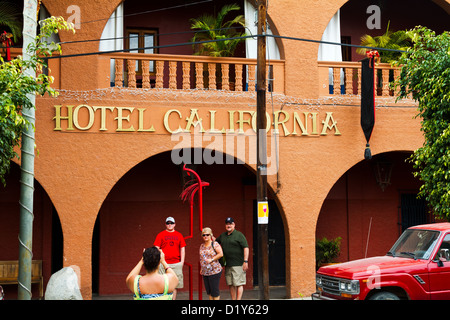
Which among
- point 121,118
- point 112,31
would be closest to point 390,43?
point 112,31

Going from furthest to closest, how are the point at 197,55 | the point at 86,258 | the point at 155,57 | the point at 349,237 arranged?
the point at 349,237 < the point at 197,55 < the point at 155,57 < the point at 86,258

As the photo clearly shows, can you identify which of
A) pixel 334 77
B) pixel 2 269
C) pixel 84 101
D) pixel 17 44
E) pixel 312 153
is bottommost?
pixel 2 269

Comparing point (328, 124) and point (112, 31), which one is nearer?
point (112, 31)

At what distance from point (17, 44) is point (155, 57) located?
3.68 m

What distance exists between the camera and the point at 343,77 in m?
13.8

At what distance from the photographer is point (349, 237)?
15.3 meters

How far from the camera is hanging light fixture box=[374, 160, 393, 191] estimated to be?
1519 centimetres

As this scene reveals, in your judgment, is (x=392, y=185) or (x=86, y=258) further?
(x=392, y=185)

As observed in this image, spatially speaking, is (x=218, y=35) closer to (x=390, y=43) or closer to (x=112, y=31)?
(x=112, y=31)

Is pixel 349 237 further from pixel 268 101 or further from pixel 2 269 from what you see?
pixel 2 269

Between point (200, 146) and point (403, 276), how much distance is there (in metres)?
5.32

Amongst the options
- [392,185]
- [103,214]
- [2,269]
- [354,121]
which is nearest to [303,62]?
[354,121]

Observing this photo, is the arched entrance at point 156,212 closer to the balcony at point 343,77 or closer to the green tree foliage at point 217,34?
the green tree foliage at point 217,34

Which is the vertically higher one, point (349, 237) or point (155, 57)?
point (155, 57)
